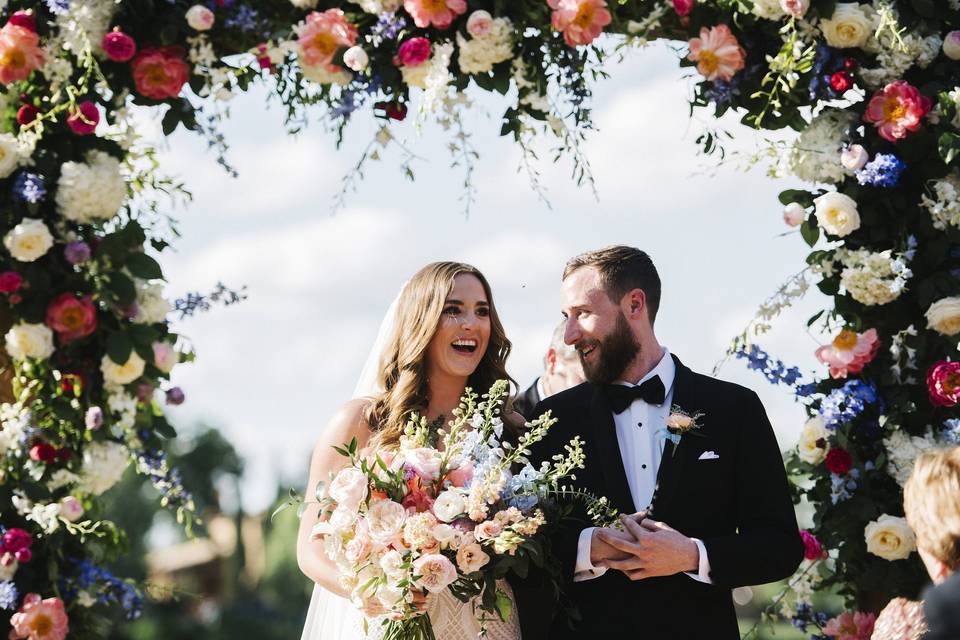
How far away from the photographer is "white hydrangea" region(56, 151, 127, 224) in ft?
15.3

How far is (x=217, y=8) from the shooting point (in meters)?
4.92

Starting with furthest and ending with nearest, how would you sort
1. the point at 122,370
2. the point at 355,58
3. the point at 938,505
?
1. the point at 355,58
2. the point at 122,370
3. the point at 938,505

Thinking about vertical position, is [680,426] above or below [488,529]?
above

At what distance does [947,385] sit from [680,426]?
4.04ft

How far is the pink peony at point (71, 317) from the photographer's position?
463 centimetres

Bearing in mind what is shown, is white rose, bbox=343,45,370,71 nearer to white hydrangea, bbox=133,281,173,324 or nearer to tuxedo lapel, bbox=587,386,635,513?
white hydrangea, bbox=133,281,173,324

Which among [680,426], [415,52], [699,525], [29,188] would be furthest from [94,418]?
[699,525]

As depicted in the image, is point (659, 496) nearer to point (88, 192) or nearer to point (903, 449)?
point (903, 449)

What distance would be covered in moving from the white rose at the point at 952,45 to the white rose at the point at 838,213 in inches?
30.4

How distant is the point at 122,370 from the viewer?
4691 mm

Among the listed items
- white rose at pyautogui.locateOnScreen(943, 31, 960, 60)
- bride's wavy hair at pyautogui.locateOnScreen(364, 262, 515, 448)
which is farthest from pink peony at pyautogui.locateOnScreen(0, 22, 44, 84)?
white rose at pyautogui.locateOnScreen(943, 31, 960, 60)

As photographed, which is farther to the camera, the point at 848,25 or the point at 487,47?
the point at 848,25

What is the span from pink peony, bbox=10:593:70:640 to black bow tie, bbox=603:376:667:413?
2362 millimetres

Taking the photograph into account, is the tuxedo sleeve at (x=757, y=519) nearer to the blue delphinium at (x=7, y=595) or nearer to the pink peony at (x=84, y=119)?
the blue delphinium at (x=7, y=595)
